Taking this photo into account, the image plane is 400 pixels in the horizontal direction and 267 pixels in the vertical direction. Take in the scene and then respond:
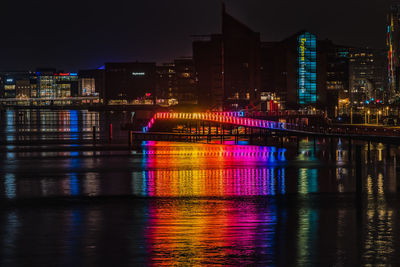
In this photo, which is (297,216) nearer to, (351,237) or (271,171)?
(351,237)

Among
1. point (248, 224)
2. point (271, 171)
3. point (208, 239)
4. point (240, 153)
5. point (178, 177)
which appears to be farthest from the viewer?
point (240, 153)

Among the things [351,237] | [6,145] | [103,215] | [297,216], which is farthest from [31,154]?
[351,237]

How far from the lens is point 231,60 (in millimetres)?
138750

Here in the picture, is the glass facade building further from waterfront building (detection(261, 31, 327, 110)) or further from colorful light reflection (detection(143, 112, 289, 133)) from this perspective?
colorful light reflection (detection(143, 112, 289, 133))

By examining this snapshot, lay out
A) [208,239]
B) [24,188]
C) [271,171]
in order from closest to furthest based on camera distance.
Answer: [208,239]
[24,188]
[271,171]

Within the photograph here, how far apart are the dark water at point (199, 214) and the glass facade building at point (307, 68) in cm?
8848

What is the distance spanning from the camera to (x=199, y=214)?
23.9 metres

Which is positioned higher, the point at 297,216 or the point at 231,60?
the point at 231,60

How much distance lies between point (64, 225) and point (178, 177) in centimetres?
1467

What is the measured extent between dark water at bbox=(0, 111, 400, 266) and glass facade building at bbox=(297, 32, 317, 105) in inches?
3484

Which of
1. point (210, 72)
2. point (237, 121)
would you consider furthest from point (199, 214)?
point (210, 72)

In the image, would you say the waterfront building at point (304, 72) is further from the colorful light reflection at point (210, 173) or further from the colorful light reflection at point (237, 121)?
the colorful light reflection at point (210, 173)

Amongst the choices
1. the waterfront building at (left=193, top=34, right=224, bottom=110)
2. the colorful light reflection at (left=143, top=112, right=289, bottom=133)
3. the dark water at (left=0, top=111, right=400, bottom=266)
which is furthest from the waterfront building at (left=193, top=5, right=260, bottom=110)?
the dark water at (left=0, top=111, right=400, bottom=266)

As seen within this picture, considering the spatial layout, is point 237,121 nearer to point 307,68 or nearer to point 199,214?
point 199,214
